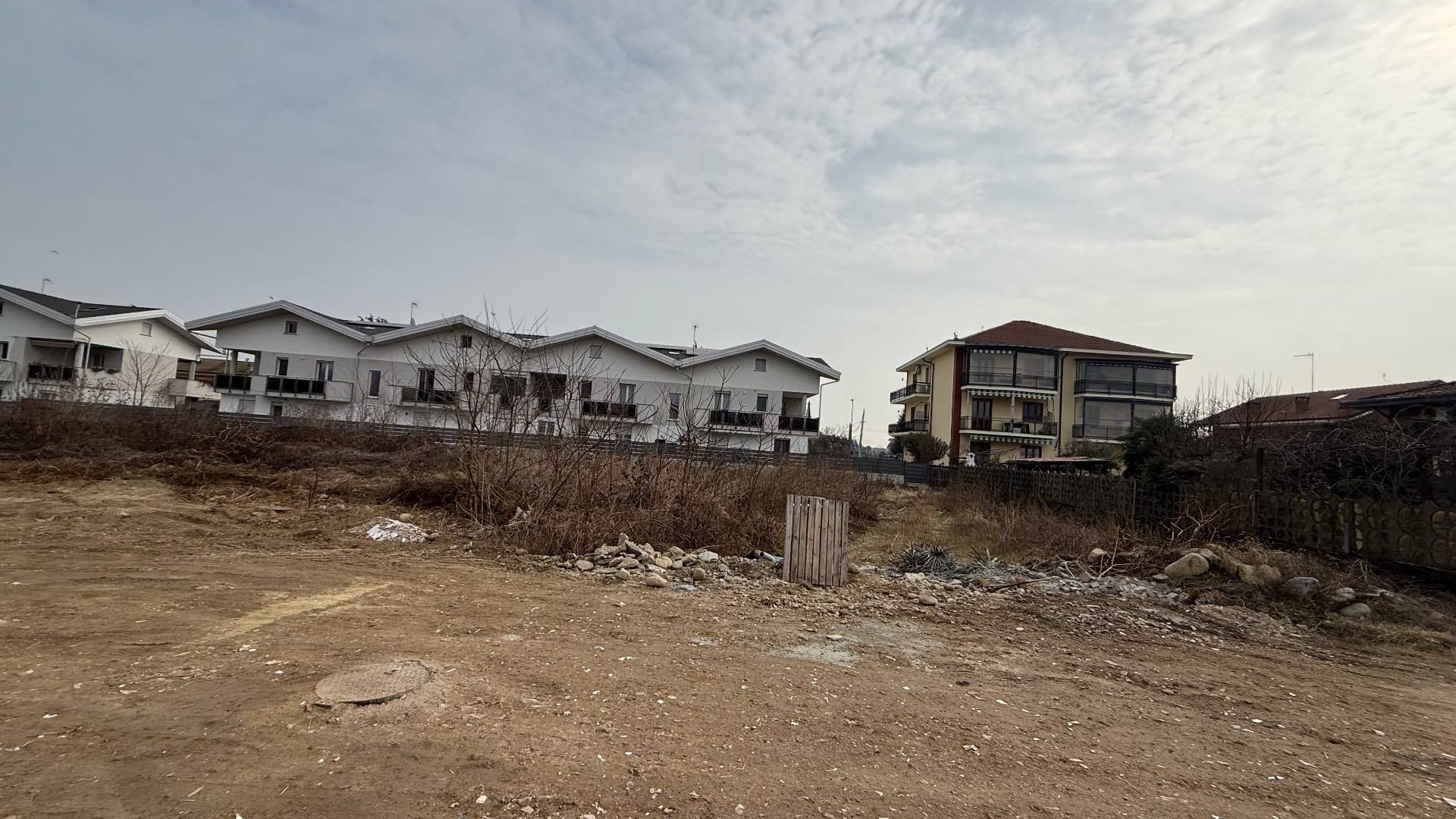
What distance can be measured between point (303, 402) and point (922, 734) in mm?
32946

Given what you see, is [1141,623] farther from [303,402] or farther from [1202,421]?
[303,402]

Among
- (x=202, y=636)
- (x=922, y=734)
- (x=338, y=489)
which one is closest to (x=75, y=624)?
(x=202, y=636)

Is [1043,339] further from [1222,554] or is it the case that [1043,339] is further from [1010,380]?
[1222,554]

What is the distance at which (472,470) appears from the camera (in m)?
11.5

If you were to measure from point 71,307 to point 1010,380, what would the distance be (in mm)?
46840

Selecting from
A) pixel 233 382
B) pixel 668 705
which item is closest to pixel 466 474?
pixel 668 705

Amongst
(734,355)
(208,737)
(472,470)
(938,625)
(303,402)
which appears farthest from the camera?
(734,355)

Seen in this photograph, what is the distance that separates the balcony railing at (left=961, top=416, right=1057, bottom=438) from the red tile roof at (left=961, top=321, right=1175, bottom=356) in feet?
14.6

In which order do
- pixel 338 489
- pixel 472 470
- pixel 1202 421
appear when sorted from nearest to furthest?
pixel 472 470 → pixel 338 489 → pixel 1202 421

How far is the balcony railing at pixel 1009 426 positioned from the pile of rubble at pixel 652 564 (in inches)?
1402

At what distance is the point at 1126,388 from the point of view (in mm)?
42125

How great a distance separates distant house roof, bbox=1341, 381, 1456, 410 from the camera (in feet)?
38.5

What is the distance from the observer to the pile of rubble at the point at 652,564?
842cm

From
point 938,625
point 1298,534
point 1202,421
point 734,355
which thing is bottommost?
point 938,625
